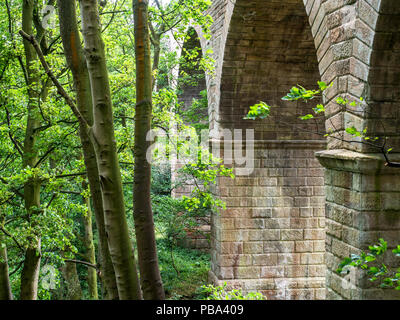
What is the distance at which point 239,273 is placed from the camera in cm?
852

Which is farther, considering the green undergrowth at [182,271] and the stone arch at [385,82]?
the green undergrowth at [182,271]

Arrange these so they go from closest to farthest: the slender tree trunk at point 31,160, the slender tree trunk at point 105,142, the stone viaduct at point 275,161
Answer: the slender tree trunk at point 105,142 → the stone viaduct at point 275,161 → the slender tree trunk at point 31,160

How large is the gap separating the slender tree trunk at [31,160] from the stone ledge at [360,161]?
161 inches

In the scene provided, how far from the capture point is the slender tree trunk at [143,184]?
3.58m

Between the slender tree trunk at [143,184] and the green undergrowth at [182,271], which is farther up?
the slender tree trunk at [143,184]

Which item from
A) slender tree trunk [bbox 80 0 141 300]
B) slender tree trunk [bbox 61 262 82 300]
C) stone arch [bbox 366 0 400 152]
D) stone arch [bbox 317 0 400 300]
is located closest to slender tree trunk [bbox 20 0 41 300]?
slender tree trunk [bbox 80 0 141 300]

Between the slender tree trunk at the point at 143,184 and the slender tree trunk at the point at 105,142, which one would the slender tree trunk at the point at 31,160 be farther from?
the slender tree trunk at the point at 105,142

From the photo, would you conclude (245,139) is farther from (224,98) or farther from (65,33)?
(65,33)

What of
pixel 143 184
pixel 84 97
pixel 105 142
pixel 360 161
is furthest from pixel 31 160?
pixel 360 161

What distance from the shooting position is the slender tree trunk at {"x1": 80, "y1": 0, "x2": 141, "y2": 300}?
3291 mm

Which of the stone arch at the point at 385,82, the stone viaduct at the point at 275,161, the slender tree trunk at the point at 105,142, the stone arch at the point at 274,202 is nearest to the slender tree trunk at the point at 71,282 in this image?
the stone viaduct at the point at 275,161

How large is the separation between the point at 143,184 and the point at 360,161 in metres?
1.77

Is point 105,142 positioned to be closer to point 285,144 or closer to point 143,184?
point 143,184
